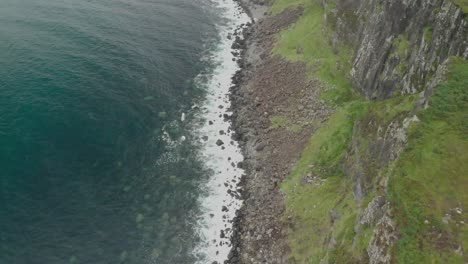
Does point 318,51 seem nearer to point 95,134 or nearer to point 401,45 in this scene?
point 401,45

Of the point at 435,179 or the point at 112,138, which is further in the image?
the point at 112,138

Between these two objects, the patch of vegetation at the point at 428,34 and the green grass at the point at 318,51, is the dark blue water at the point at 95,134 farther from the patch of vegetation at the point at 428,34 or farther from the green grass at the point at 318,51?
the patch of vegetation at the point at 428,34

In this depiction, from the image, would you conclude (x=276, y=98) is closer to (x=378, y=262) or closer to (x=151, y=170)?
(x=151, y=170)

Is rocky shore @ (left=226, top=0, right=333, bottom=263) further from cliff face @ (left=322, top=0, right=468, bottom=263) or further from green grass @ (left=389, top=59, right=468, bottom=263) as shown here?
green grass @ (left=389, top=59, right=468, bottom=263)

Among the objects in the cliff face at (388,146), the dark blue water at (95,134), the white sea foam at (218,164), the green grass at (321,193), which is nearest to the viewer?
the cliff face at (388,146)

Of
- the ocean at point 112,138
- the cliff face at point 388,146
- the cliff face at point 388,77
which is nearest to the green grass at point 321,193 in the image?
the cliff face at point 388,146

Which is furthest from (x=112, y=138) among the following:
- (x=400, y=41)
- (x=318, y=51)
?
(x=400, y=41)
